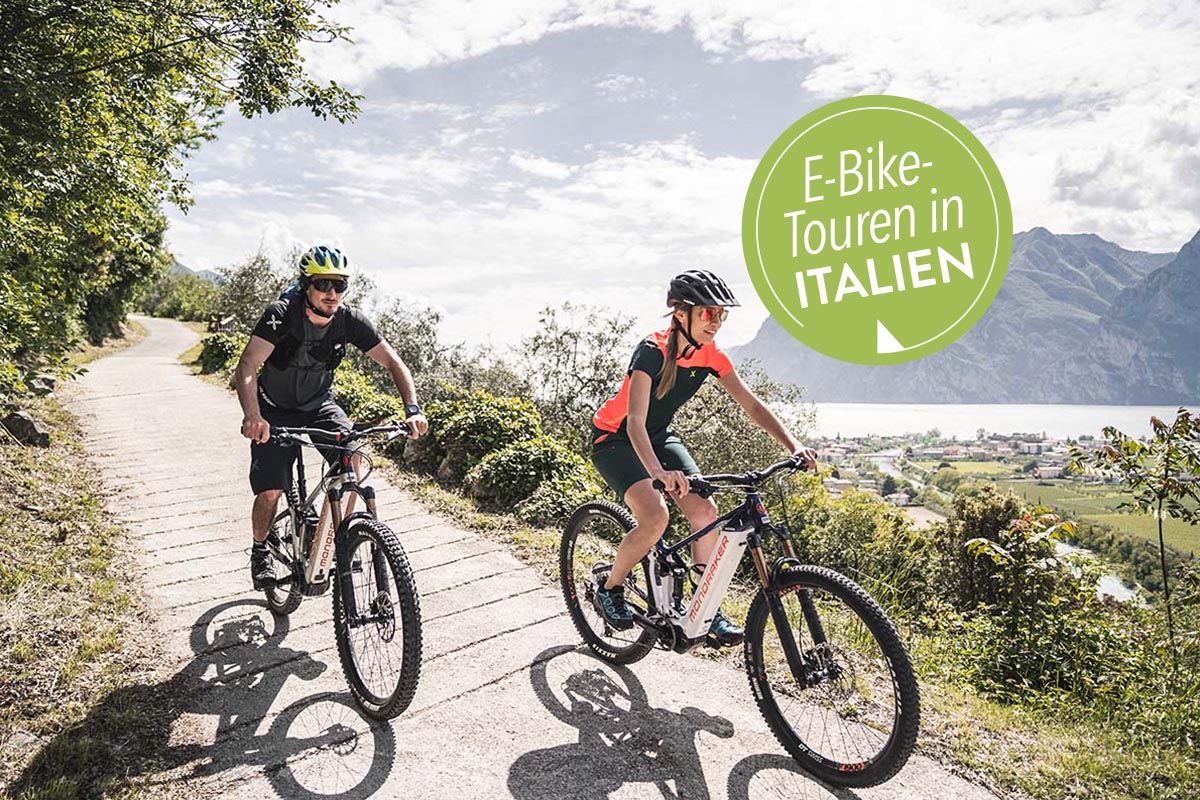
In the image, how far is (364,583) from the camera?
4062mm

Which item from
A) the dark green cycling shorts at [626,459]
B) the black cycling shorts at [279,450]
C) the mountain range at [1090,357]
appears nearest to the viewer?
the dark green cycling shorts at [626,459]

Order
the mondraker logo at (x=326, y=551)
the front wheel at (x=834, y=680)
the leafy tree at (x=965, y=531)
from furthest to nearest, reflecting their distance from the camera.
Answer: the leafy tree at (x=965, y=531) < the mondraker logo at (x=326, y=551) < the front wheel at (x=834, y=680)

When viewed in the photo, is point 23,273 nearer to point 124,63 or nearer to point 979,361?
point 124,63

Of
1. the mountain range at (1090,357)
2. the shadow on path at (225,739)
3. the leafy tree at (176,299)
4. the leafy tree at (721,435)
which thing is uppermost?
the leafy tree at (176,299)

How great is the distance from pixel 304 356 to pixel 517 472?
→ 3.78 meters

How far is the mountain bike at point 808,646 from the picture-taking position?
10.4 ft

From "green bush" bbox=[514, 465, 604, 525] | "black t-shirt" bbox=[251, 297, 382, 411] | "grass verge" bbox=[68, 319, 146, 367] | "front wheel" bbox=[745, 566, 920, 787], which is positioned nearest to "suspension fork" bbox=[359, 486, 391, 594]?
"black t-shirt" bbox=[251, 297, 382, 411]

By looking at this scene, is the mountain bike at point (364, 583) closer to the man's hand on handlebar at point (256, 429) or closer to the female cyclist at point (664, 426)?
the man's hand on handlebar at point (256, 429)

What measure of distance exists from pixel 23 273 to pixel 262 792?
271 inches

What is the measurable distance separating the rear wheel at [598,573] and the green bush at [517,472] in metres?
2.85

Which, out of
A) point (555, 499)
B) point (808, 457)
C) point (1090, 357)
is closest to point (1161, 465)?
point (808, 457)

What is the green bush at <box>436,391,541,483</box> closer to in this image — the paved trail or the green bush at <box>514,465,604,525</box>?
the green bush at <box>514,465,604,525</box>

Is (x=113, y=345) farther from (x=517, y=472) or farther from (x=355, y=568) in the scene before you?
(x=355, y=568)

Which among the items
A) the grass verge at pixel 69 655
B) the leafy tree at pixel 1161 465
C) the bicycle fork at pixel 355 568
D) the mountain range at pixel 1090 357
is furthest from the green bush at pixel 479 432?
the mountain range at pixel 1090 357
